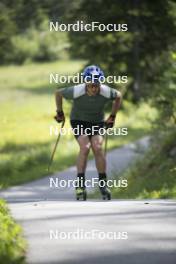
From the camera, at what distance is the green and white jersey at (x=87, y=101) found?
42.0 ft

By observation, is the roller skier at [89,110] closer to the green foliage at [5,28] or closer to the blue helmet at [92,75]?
the blue helmet at [92,75]

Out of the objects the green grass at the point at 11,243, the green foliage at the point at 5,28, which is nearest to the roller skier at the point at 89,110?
the green grass at the point at 11,243

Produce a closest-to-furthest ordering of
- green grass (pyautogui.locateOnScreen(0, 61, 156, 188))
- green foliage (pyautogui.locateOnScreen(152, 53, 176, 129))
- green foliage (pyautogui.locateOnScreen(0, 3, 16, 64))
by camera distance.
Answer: green foliage (pyautogui.locateOnScreen(152, 53, 176, 129)) < green grass (pyautogui.locateOnScreen(0, 61, 156, 188)) < green foliage (pyautogui.locateOnScreen(0, 3, 16, 64))

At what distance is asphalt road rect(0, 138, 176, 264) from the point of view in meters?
8.12

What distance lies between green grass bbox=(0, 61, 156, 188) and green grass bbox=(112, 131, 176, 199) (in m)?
1.10

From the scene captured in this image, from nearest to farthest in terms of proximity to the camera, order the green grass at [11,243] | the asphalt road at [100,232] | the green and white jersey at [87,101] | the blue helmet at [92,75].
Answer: the green grass at [11,243] → the asphalt road at [100,232] → the blue helmet at [92,75] → the green and white jersey at [87,101]

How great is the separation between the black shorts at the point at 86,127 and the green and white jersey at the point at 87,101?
6cm

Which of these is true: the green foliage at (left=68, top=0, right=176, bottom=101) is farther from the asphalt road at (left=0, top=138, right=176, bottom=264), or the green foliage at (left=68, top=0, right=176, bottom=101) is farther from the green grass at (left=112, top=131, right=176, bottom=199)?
the asphalt road at (left=0, top=138, right=176, bottom=264)

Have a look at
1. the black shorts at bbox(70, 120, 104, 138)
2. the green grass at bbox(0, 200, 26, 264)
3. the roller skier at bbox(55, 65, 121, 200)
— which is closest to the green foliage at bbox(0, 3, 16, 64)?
the roller skier at bbox(55, 65, 121, 200)

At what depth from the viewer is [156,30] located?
34.6 m

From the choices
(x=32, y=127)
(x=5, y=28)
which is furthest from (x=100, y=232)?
(x=32, y=127)

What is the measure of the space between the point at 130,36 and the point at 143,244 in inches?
1035

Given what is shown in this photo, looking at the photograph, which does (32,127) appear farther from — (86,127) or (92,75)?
(92,75)

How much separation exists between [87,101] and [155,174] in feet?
18.6
